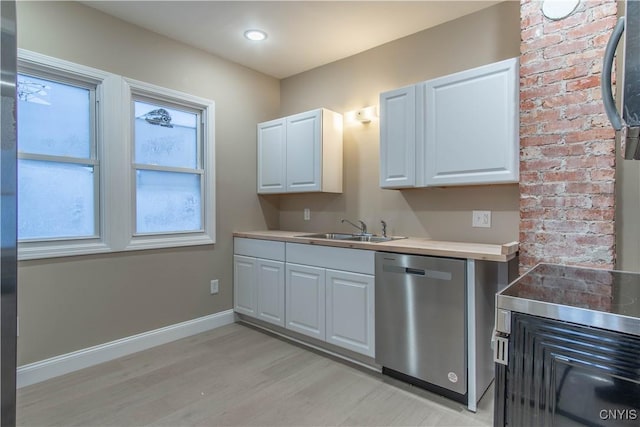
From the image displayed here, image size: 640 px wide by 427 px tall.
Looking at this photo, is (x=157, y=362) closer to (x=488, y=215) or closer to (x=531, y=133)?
(x=488, y=215)

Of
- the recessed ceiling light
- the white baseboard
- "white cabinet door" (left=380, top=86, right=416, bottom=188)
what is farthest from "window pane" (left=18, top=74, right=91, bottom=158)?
"white cabinet door" (left=380, top=86, right=416, bottom=188)

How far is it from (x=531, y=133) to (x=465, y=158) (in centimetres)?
39

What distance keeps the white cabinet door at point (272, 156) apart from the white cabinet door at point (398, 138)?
3.72 ft

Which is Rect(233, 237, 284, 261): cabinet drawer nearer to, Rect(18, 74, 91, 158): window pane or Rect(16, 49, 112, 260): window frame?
Rect(16, 49, 112, 260): window frame

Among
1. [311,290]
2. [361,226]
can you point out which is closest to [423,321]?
[311,290]

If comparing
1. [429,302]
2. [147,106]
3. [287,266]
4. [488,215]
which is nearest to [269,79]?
[147,106]

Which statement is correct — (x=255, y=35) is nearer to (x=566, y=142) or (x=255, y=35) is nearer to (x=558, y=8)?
(x=558, y=8)

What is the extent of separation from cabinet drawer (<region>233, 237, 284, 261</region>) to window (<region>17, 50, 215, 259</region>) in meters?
0.29

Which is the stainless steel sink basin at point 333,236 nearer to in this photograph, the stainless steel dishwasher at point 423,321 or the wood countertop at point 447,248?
the wood countertop at point 447,248

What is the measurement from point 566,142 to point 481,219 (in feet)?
2.50

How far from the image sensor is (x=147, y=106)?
113 inches

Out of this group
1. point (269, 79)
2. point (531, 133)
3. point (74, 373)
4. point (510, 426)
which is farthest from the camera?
point (269, 79)

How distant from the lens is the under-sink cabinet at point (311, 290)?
7.88 feet

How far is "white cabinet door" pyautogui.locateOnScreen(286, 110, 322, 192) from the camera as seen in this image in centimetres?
309
